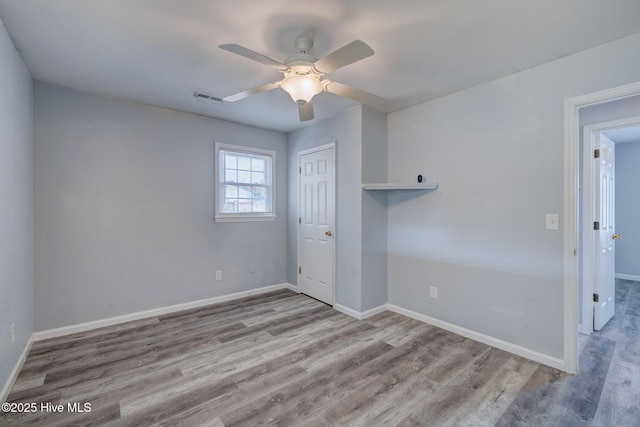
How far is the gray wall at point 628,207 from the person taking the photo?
498cm

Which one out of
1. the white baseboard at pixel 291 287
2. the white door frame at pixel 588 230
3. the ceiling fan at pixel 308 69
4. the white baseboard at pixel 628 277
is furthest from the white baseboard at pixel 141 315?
the white baseboard at pixel 628 277

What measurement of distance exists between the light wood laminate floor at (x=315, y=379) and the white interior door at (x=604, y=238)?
8.8 inches

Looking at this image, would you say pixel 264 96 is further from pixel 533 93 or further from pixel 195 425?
pixel 195 425

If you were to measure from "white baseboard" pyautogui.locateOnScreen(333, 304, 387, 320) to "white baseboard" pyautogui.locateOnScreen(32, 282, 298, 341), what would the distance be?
1015 millimetres

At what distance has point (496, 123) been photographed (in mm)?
2658

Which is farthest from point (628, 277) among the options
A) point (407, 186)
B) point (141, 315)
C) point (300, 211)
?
point (141, 315)

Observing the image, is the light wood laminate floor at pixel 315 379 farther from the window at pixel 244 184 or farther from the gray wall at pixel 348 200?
the window at pixel 244 184

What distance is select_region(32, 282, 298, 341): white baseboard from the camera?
283 centimetres

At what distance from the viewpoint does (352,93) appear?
2.10 m

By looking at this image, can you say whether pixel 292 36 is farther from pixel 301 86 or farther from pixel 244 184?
pixel 244 184

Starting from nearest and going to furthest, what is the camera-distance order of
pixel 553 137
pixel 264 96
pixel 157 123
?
pixel 553 137 → pixel 264 96 → pixel 157 123

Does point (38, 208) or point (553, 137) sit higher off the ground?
point (553, 137)

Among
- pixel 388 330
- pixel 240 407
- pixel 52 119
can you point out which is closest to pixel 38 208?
pixel 52 119

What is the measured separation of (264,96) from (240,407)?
2793mm
